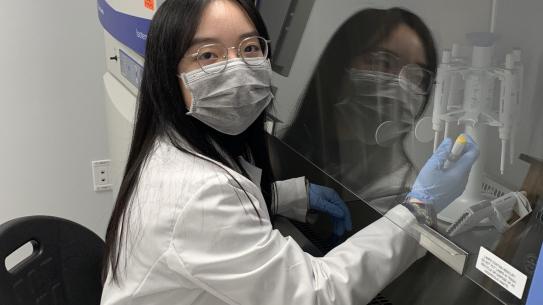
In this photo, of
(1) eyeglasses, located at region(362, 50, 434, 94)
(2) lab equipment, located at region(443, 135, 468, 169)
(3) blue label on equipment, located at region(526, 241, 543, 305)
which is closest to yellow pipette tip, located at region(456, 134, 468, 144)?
(2) lab equipment, located at region(443, 135, 468, 169)

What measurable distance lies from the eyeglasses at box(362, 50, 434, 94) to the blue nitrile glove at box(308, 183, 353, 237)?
0.99ft

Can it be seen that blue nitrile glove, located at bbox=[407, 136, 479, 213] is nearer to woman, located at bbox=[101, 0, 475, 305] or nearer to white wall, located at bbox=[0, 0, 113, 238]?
woman, located at bbox=[101, 0, 475, 305]

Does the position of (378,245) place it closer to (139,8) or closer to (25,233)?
(25,233)

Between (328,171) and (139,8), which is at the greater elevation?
(139,8)

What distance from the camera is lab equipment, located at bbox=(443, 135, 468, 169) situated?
2.52 feet

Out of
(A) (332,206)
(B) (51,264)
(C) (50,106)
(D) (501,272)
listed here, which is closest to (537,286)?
(D) (501,272)

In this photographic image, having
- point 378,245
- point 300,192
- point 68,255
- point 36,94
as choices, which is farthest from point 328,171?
point 36,94

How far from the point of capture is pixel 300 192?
48.9 inches

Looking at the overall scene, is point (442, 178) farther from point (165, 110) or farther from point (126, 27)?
point (126, 27)

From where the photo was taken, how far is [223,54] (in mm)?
952

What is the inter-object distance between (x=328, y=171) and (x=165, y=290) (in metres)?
0.42

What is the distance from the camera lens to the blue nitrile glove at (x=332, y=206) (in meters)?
1.11

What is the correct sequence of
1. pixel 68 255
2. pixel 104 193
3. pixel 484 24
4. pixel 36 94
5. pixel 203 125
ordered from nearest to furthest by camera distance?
pixel 484 24 → pixel 203 125 → pixel 68 255 → pixel 36 94 → pixel 104 193

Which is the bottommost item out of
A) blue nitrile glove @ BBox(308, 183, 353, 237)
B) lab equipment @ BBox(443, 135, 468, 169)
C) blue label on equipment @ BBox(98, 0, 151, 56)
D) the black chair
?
the black chair
